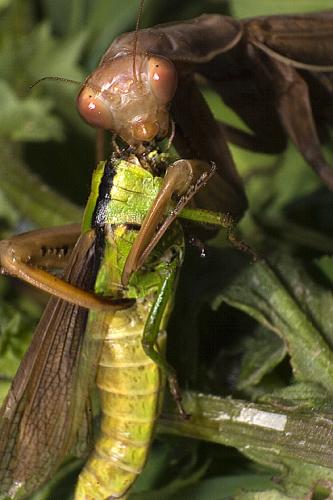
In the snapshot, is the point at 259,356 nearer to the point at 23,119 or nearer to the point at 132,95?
the point at 132,95

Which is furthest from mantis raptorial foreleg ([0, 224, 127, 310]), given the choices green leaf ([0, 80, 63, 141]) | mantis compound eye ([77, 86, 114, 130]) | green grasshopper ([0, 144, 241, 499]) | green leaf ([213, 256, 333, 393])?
green leaf ([0, 80, 63, 141])

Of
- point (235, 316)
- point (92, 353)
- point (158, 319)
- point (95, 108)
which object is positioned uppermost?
point (95, 108)

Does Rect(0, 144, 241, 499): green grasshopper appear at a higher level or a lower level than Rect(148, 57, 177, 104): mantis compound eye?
lower

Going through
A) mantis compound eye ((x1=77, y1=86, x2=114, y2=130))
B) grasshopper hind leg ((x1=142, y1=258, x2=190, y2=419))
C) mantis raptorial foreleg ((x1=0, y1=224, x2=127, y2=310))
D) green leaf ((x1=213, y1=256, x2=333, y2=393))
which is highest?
mantis compound eye ((x1=77, y1=86, x2=114, y2=130))

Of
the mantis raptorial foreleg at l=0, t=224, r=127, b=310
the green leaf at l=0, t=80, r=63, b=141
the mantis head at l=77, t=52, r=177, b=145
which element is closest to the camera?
the mantis head at l=77, t=52, r=177, b=145

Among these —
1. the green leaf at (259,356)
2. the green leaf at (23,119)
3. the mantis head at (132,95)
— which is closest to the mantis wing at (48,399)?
the mantis head at (132,95)

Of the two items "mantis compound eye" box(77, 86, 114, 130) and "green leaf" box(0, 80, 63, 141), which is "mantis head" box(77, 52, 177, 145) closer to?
"mantis compound eye" box(77, 86, 114, 130)

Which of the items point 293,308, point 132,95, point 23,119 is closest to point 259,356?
point 293,308
